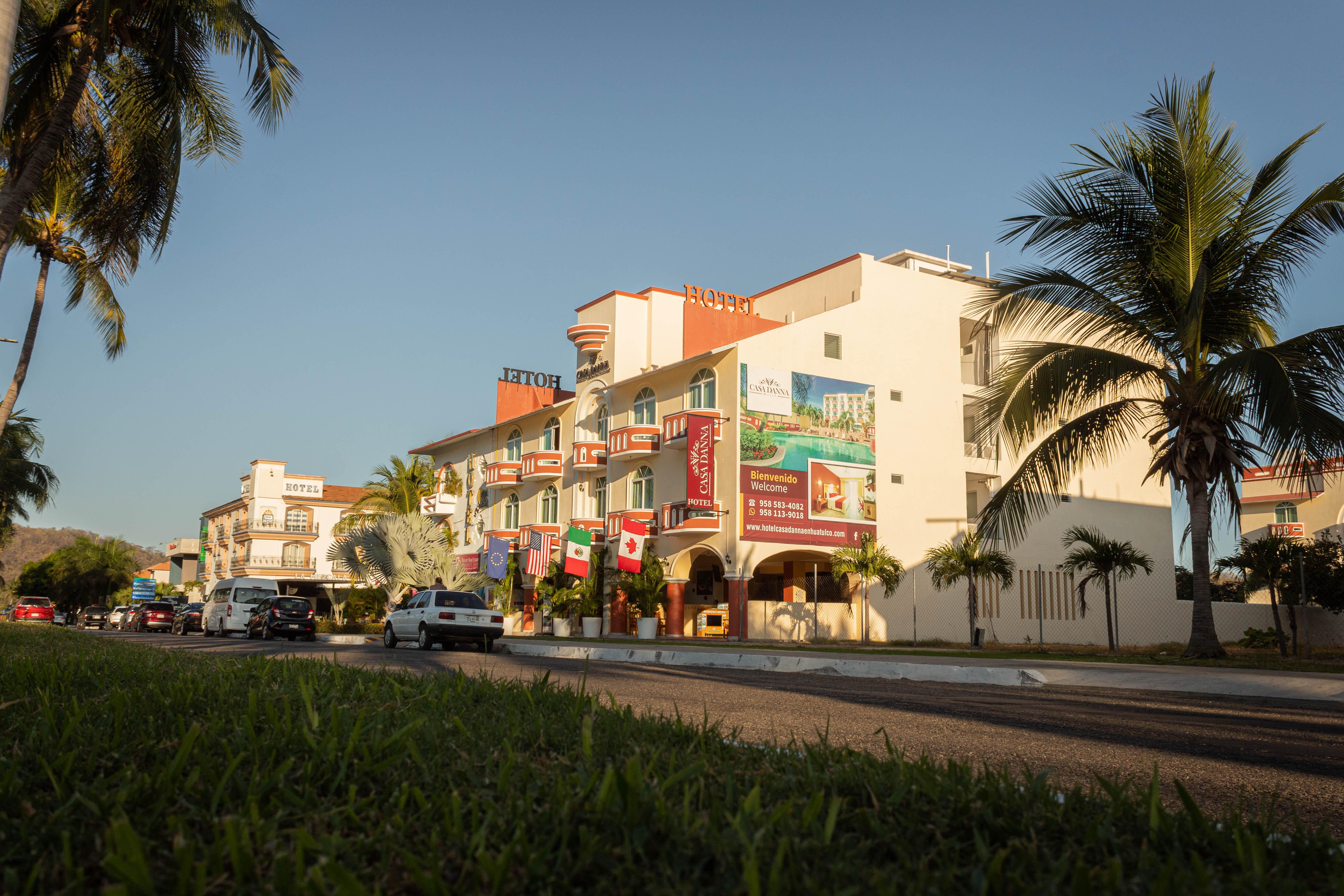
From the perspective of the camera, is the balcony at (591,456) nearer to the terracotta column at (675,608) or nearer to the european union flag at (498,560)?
the european union flag at (498,560)

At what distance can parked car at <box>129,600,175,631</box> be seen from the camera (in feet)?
156

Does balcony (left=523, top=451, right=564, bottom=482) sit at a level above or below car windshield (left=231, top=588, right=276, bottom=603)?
above

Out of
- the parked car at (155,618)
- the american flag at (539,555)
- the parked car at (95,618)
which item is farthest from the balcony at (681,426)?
the parked car at (95,618)

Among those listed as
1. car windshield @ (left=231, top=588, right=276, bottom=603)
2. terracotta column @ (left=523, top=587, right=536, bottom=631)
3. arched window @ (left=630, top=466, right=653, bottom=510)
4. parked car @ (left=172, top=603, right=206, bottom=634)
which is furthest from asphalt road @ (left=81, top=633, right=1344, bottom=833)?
parked car @ (left=172, top=603, right=206, bottom=634)

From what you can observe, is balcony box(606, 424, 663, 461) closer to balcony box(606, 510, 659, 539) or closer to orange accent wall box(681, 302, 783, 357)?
balcony box(606, 510, 659, 539)

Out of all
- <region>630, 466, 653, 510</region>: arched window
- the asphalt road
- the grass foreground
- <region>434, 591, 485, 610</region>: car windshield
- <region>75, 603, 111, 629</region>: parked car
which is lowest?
<region>75, 603, 111, 629</region>: parked car

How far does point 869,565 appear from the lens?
33.9 meters

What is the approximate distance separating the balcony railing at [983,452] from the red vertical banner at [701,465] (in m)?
12.3

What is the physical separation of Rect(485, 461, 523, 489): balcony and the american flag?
20.1 ft

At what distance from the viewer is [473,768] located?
131 inches

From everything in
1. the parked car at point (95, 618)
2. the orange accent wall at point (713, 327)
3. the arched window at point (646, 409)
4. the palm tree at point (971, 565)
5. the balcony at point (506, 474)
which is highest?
the orange accent wall at point (713, 327)

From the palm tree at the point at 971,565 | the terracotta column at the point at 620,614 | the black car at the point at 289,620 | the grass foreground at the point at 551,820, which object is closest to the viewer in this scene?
the grass foreground at the point at 551,820

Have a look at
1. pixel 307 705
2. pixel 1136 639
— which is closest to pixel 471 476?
pixel 1136 639

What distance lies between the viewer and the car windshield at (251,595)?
36.6 meters
